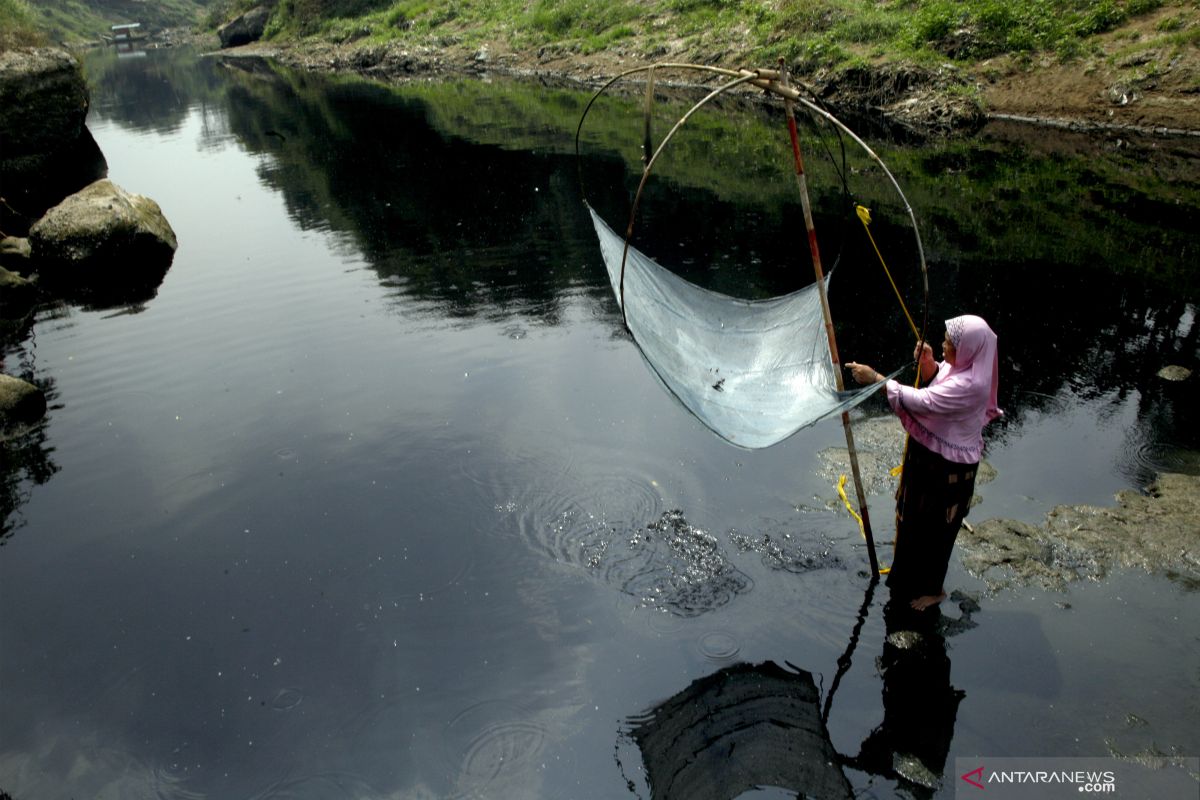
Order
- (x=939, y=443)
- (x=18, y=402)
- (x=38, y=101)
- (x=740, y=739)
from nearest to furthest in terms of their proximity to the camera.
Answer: (x=740, y=739)
(x=939, y=443)
(x=18, y=402)
(x=38, y=101)

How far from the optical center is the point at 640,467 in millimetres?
7473

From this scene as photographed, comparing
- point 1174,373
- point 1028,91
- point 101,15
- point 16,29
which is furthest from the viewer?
point 101,15

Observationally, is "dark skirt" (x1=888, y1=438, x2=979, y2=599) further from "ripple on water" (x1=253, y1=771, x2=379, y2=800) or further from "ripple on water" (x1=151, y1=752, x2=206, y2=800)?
"ripple on water" (x1=151, y1=752, x2=206, y2=800)

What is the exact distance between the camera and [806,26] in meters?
26.5

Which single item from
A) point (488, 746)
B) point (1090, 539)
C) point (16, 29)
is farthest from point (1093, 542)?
point (16, 29)

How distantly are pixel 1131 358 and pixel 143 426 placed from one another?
10328 millimetres

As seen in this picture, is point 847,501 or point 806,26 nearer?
point 847,501

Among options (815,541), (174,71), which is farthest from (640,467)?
(174,71)

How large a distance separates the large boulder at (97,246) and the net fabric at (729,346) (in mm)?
10086

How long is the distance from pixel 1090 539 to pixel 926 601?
152 centimetres

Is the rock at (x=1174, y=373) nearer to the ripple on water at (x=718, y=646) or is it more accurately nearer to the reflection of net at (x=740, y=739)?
the reflection of net at (x=740, y=739)

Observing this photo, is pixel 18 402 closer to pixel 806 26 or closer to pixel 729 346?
pixel 729 346

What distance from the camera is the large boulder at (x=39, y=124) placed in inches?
755

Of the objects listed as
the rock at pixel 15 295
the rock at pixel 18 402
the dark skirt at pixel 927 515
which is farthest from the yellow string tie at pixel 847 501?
the rock at pixel 15 295
